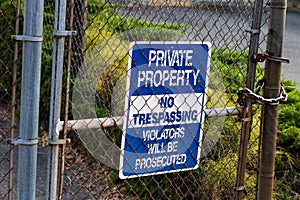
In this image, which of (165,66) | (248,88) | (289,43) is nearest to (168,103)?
(165,66)

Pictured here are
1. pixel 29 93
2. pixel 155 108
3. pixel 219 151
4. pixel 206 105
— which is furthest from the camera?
pixel 219 151

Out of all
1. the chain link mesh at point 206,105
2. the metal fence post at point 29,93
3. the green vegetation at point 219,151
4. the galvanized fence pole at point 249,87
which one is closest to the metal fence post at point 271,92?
the galvanized fence pole at point 249,87

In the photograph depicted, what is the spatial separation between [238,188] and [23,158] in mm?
1263

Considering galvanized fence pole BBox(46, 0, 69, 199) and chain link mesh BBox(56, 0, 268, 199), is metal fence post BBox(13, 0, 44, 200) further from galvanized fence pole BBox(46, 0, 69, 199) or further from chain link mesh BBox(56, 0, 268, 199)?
chain link mesh BBox(56, 0, 268, 199)

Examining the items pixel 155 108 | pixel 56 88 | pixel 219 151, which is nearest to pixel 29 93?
pixel 56 88

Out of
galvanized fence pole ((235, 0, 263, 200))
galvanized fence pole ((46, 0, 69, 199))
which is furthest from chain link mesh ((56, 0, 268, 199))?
galvanized fence pole ((46, 0, 69, 199))

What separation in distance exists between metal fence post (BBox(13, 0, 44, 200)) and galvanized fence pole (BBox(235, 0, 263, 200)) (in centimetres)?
118

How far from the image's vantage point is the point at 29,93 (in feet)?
8.13

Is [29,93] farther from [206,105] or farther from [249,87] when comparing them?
[206,105]

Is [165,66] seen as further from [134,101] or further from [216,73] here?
[216,73]

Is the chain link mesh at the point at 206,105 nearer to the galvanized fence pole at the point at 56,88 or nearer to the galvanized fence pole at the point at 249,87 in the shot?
the galvanized fence pole at the point at 249,87

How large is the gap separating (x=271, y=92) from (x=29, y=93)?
4.19 ft

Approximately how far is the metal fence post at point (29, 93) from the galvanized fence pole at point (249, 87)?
1.18 m

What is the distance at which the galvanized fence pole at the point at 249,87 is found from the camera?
315 centimetres
